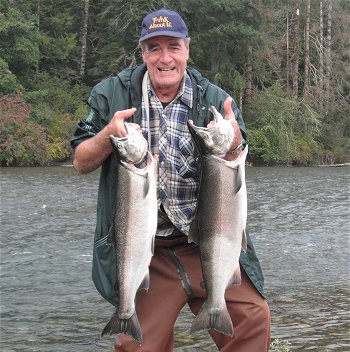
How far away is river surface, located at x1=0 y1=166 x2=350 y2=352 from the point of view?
6.49m

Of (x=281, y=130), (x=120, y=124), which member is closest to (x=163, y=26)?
(x=120, y=124)

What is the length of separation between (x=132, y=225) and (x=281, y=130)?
35737mm

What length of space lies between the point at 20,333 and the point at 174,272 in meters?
3.31

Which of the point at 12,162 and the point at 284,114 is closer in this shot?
the point at 12,162

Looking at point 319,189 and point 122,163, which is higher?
point 122,163

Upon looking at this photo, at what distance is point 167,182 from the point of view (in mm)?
3912

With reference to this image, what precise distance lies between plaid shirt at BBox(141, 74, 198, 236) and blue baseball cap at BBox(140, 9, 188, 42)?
32 cm

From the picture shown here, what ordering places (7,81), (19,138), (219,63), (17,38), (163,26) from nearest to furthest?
(163,26)
(19,138)
(7,81)
(17,38)
(219,63)

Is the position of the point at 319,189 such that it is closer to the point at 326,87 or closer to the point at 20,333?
the point at 20,333

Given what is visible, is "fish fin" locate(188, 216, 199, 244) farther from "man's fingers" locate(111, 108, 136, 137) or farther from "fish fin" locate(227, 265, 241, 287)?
"man's fingers" locate(111, 108, 136, 137)

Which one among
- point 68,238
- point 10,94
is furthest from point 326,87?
point 68,238

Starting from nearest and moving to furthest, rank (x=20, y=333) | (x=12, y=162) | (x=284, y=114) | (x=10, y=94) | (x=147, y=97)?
(x=147, y=97) < (x=20, y=333) < (x=12, y=162) < (x=10, y=94) < (x=284, y=114)

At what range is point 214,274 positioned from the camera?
12.0 feet

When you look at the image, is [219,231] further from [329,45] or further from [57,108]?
[329,45]
